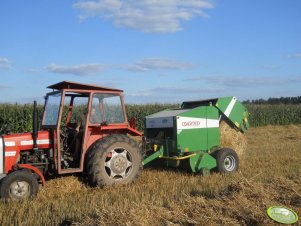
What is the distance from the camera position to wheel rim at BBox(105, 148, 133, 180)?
7121 millimetres

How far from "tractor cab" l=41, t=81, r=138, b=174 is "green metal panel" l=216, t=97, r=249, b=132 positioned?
2.87 meters

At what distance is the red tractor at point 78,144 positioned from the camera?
6500mm

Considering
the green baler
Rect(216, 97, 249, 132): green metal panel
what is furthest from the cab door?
Rect(216, 97, 249, 132): green metal panel

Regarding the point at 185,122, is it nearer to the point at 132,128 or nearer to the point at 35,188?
the point at 132,128

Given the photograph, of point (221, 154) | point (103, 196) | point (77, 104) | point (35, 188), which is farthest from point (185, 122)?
point (35, 188)

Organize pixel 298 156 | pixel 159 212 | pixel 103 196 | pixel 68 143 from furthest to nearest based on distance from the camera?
pixel 298 156, pixel 68 143, pixel 103 196, pixel 159 212

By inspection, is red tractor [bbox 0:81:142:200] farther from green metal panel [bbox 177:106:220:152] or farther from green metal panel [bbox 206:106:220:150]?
green metal panel [bbox 206:106:220:150]

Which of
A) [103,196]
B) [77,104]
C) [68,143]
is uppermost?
[77,104]

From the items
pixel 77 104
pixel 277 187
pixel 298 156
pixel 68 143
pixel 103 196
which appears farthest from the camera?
pixel 298 156

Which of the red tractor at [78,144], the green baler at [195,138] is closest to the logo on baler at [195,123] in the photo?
the green baler at [195,138]

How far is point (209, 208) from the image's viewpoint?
4.35 meters

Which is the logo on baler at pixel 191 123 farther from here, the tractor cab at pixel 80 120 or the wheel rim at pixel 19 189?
the wheel rim at pixel 19 189

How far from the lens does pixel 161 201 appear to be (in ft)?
18.2

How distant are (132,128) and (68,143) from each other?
1267 mm
